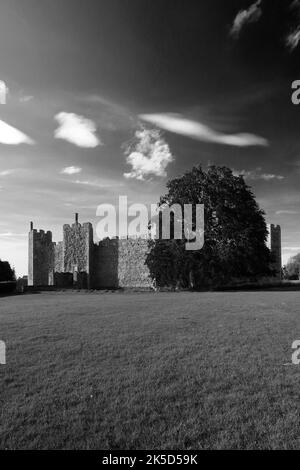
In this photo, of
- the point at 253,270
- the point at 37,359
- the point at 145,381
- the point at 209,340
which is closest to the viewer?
the point at 145,381

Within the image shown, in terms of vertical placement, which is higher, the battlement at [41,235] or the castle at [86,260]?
the battlement at [41,235]

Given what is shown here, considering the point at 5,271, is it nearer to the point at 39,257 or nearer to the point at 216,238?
the point at 39,257

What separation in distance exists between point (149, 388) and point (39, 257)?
44969mm

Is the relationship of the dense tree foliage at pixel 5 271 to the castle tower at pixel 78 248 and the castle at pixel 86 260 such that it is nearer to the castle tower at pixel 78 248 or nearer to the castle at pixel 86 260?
the castle at pixel 86 260

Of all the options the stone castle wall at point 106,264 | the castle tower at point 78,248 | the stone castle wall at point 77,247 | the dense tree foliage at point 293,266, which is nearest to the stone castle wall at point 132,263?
the stone castle wall at point 106,264

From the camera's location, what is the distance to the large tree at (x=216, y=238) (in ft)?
100

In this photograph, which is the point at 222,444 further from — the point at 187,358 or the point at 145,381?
the point at 187,358

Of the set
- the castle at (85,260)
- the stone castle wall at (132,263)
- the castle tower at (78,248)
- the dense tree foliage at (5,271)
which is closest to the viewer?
the stone castle wall at (132,263)

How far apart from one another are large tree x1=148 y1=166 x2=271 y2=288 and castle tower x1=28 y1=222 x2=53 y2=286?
20.4 meters

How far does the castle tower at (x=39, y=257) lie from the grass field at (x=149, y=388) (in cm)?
3872

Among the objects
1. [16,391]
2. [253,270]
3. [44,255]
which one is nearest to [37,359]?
[16,391]
